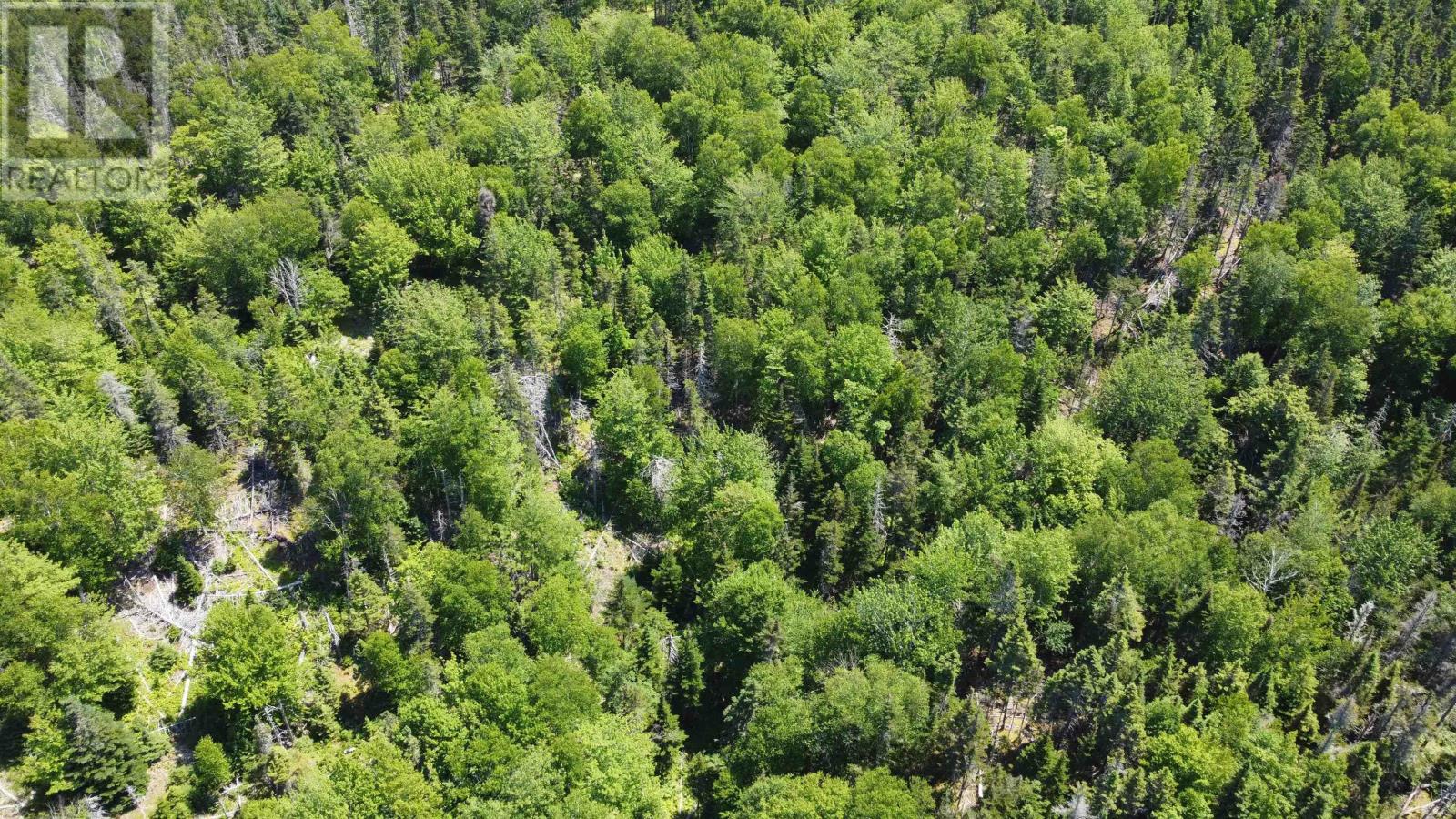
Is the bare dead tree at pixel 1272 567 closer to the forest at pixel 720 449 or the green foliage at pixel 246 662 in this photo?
the forest at pixel 720 449

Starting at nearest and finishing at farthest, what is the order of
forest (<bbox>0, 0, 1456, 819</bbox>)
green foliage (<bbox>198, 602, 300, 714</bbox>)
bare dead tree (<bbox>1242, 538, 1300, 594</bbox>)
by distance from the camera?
green foliage (<bbox>198, 602, 300, 714</bbox>) → forest (<bbox>0, 0, 1456, 819</bbox>) → bare dead tree (<bbox>1242, 538, 1300, 594</bbox>)

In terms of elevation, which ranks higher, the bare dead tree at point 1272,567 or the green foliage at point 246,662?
the bare dead tree at point 1272,567

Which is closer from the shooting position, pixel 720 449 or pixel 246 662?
pixel 246 662

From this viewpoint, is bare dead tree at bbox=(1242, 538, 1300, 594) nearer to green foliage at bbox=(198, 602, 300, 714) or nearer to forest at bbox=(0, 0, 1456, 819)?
forest at bbox=(0, 0, 1456, 819)

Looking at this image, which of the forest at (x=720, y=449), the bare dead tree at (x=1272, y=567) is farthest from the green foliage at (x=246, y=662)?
the bare dead tree at (x=1272, y=567)

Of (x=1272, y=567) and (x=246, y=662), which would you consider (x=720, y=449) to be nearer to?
(x=246, y=662)

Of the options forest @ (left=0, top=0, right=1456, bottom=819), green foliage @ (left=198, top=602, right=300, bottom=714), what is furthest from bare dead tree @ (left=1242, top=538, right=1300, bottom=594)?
green foliage @ (left=198, top=602, right=300, bottom=714)

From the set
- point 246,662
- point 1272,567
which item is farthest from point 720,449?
point 1272,567

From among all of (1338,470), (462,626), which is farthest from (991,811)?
(1338,470)

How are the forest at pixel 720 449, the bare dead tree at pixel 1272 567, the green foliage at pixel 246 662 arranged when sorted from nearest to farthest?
the green foliage at pixel 246 662, the forest at pixel 720 449, the bare dead tree at pixel 1272 567

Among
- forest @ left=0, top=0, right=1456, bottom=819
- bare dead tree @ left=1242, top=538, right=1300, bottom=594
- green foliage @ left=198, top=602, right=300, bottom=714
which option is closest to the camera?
green foliage @ left=198, top=602, right=300, bottom=714
